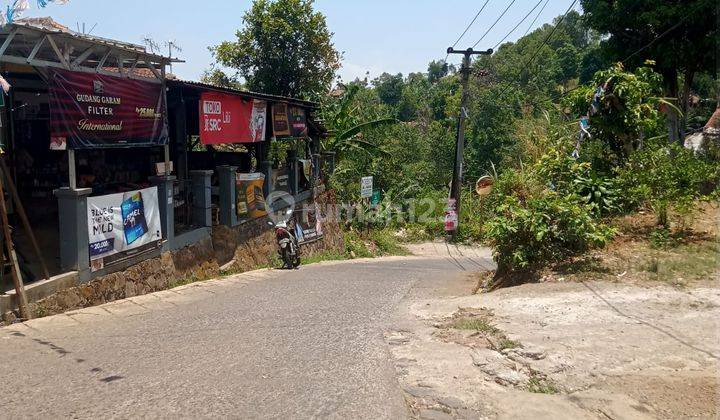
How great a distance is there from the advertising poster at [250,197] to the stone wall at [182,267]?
28cm

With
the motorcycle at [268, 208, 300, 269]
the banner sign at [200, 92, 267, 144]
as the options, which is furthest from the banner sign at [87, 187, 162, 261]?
the motorcycle at [268, 208, 300, 269]

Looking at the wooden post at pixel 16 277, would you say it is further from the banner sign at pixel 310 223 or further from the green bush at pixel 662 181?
the banner sign at pixel 310 223

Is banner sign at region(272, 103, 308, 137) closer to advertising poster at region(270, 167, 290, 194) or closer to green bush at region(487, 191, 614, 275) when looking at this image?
advertising poster at region(270, 167, 290, 194)

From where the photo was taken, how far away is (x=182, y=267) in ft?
40.1

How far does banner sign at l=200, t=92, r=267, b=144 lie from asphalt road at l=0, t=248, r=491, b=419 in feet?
15.4

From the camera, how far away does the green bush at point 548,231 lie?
9695mm

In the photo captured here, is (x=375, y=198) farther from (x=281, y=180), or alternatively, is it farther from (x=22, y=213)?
(x=22, y=213)

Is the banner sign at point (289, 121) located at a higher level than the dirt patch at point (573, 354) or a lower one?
higher

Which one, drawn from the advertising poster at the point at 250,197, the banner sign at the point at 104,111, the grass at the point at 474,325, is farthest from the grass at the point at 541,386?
the advertising poster at the point at 250,197

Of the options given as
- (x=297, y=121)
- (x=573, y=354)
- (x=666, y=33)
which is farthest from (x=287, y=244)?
(x=666, y=33)

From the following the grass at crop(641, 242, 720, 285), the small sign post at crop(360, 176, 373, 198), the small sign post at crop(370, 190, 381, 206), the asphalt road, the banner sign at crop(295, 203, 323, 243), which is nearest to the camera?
the asphalt road

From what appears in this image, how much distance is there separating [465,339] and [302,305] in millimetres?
3351

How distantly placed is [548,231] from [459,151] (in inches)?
628

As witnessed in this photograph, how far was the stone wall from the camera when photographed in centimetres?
879
